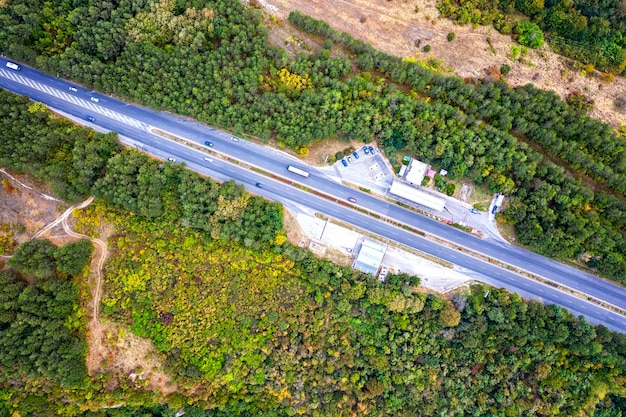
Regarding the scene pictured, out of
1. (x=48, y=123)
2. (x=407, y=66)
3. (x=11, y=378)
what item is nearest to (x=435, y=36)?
(x=407, y=66)

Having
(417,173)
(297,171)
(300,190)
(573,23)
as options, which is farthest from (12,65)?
(573,23)

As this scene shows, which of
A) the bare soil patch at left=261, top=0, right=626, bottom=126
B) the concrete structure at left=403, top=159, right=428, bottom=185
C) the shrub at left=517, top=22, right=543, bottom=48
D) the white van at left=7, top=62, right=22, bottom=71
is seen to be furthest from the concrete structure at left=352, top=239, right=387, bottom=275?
the white van at left=7, top=62, right=22, bottom=71

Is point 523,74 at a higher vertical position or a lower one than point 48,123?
higher

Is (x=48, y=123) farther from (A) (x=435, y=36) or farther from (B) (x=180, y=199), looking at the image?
(A) (x=435, y=36)

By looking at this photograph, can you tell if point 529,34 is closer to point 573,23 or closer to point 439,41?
point 573,23

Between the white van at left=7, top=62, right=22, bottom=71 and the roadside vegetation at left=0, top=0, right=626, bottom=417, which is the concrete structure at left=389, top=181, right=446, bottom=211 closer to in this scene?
the roadside vegetation at left=0, top=0, right=626, bottom=417

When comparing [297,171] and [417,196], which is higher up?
[417,196]
